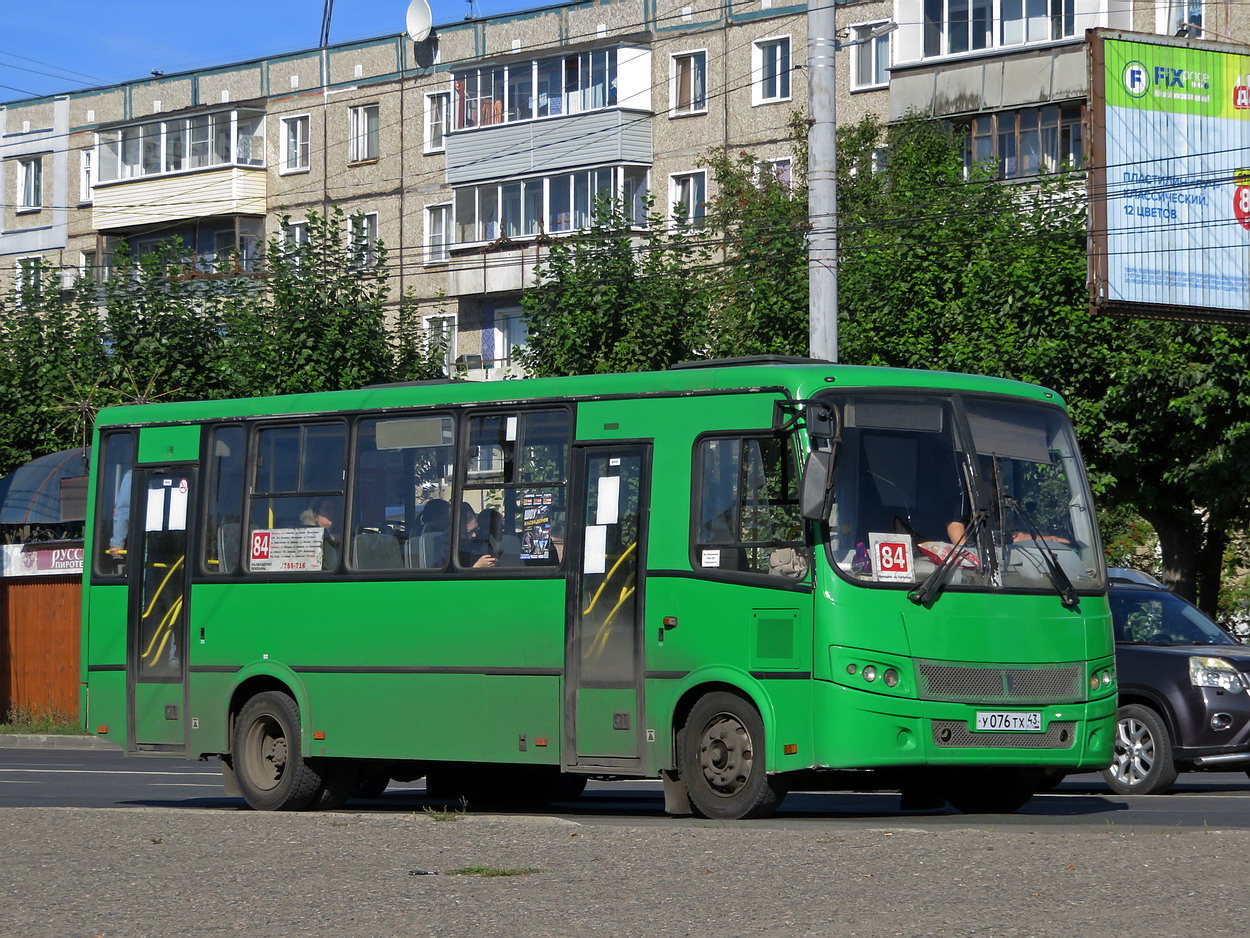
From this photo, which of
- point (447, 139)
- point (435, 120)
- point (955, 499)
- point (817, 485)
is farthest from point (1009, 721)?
point (435, 120)

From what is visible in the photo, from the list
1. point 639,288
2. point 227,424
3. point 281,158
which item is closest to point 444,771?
point 227,424

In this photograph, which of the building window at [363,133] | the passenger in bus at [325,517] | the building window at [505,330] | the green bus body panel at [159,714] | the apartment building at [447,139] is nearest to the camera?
the passenger in bus at [325,517]

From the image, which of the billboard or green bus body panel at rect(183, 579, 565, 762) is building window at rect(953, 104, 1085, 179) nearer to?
the billboard

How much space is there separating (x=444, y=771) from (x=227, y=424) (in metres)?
3.13

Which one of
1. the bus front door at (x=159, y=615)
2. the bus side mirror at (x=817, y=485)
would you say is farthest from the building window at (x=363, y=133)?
the bus side mirror at (x=817, y=485)

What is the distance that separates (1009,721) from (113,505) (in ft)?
25.4

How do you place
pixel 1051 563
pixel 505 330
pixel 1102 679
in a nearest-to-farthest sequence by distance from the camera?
pixel 1051 563 → pixel 1102 679 → pixel 505 330

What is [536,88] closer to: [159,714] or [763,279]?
[763,279]

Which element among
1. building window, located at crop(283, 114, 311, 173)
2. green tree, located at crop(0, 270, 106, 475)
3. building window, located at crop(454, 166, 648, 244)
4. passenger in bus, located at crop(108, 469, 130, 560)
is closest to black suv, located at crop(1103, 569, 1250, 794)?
passenger in bus, located at crop(108, 469, 130, 560)

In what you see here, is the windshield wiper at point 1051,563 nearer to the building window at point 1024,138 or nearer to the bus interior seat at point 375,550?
the bus interior seat at point 375,550

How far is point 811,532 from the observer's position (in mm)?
12828

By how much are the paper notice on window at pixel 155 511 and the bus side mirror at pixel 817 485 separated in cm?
626

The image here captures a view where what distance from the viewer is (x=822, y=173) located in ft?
70.7

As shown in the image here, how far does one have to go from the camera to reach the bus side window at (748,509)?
42.6ft
